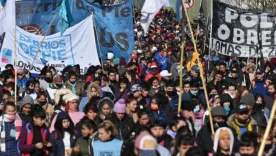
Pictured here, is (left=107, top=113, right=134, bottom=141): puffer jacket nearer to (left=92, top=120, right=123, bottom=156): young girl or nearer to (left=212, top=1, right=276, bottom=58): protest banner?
(left=92, top=120, right=123, bottom=156): young girl

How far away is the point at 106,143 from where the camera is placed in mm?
9453

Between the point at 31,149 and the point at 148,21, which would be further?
the point at 148,21

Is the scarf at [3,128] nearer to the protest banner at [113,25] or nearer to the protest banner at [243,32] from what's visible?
the protest banner at [243,32]

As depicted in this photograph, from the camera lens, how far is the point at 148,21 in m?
16.0

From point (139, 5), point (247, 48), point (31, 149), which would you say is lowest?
point (31, 149)

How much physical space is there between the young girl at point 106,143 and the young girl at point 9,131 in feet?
3.97

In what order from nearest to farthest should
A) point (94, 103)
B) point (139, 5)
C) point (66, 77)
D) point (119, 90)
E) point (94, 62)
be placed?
point (94, 103)
point (119, 90)
point (66, 77)
point (94, 62)
point (139, 5)

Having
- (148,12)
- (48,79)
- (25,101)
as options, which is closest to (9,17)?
(48,79)

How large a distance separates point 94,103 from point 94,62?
8688 mm

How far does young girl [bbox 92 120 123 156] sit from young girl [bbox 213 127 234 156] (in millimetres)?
1135

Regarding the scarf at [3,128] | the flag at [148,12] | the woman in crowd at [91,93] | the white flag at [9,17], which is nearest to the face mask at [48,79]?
the white flag at [9,17]

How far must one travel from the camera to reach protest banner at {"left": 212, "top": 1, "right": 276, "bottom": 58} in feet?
54.0

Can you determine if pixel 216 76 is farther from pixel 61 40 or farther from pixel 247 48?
pixel 61 40

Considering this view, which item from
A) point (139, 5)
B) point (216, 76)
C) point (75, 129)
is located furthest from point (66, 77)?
point (139, 5)
